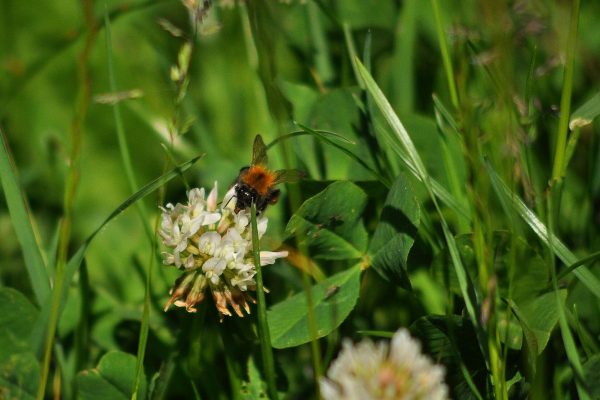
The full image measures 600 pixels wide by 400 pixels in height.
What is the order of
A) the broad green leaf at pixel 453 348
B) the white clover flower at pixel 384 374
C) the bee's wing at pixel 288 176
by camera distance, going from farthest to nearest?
the bee's wing at pixel 288 176
the broad green leaf at pixel 453 348
the white clover flower at pixel 384 374

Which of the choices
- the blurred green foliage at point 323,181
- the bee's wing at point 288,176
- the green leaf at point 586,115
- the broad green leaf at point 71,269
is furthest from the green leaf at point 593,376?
the broad green leaf at point 71,269

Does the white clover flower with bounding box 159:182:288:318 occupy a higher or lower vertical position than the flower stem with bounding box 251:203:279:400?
higher

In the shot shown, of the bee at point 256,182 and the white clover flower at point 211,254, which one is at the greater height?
the bee at point 256,182

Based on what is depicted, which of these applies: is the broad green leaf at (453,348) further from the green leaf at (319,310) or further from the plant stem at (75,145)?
the plant stem at (75,145)

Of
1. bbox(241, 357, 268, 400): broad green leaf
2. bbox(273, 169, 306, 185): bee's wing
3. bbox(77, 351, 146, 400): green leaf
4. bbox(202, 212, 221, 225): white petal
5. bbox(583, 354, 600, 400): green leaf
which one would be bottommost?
bbox(583, 354, 600, 400): green leaf

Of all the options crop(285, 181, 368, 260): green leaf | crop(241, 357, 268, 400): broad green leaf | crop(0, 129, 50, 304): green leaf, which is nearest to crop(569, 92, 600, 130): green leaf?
crop(285, 181, 368, 260): green leaf

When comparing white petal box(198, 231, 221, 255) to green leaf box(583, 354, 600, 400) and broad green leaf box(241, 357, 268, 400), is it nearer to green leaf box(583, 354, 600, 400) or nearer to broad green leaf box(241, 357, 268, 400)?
broad green leaf box(241, 357, 268, 400)

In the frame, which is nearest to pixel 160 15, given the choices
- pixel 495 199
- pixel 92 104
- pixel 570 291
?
pixel 92 104
